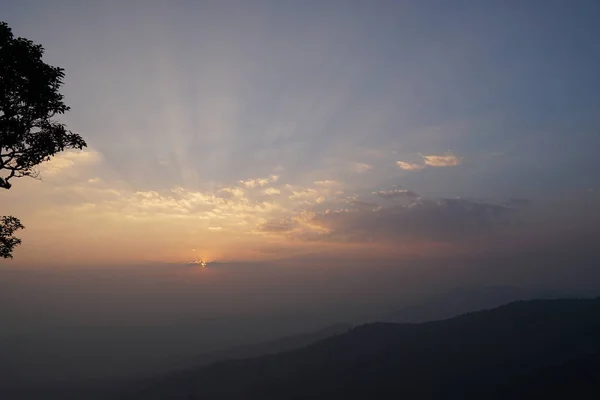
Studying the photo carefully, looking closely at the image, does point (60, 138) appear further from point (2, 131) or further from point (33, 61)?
point (33, 61)

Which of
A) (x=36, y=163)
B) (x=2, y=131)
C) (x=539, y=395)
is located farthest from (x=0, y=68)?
(x=539, y=395)

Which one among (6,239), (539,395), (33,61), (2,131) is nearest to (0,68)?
(33,61)

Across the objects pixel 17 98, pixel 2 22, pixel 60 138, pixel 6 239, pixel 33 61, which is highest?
pixel 2 22

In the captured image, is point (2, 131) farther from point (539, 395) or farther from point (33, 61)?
point (539, 395)

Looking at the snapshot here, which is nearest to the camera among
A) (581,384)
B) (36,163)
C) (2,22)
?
(2,22)

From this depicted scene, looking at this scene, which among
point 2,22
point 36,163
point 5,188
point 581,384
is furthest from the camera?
point 581,384

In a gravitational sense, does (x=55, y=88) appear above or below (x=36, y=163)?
above

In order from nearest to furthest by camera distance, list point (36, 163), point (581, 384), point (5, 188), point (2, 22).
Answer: point (2, 22) → point (5, 188) → point (36, 163) → point (581, 384)

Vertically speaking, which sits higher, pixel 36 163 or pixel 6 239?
pixel 36 163

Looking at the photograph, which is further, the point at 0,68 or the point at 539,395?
the point at 539,395

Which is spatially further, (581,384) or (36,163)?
(581,384)
